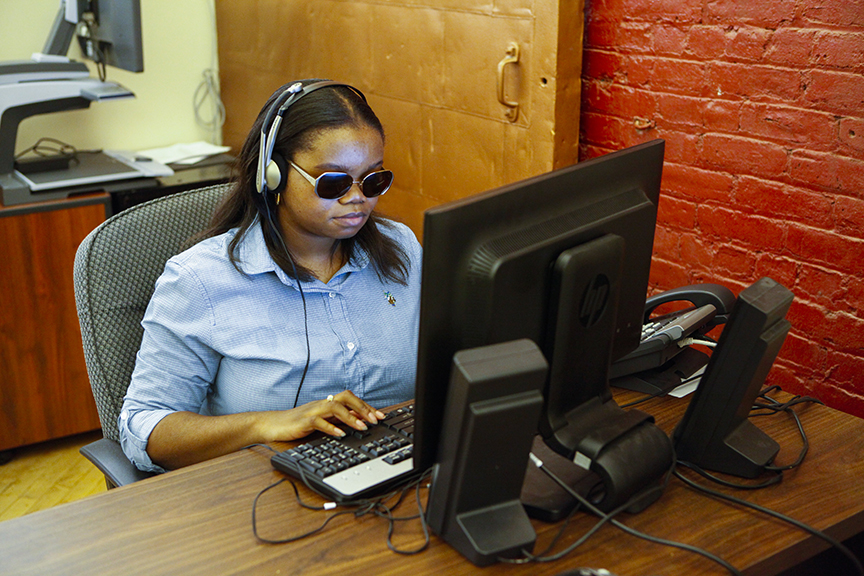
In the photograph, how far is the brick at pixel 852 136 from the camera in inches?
63.1

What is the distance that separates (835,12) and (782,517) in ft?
3.46

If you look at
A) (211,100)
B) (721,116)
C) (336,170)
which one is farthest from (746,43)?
(211,100)

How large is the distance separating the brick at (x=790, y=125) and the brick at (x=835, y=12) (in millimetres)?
176

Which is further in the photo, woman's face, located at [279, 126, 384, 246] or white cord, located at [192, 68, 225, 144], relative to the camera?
white cord, located at [192, 68, 225, 144]

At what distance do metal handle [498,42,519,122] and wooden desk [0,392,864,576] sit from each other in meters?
1.26

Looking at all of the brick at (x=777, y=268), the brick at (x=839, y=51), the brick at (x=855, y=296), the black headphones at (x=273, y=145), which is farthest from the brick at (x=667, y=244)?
the black headphones at (x=273, y=145)

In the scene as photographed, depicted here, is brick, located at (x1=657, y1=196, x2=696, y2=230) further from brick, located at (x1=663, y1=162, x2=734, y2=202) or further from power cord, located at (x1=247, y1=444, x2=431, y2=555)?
power cord, located at (x1=247, y1=444, x2=431, y2=555)

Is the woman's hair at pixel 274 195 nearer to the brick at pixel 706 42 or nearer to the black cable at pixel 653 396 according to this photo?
the black cable at pixel 653 396

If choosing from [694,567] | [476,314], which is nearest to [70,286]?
[476,314]

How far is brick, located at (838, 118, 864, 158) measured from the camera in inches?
63.1

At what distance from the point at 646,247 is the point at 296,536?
60 cm

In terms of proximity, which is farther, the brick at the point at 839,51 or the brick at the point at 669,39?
the brick at the point at 669,39

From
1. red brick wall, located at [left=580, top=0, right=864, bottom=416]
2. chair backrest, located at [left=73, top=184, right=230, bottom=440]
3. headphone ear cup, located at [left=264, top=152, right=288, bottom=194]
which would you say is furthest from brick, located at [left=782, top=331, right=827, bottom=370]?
chair backrest, located at [left=73, top=184, right=230, bottom=440]

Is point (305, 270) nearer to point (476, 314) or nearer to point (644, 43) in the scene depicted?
point (476, 314)
